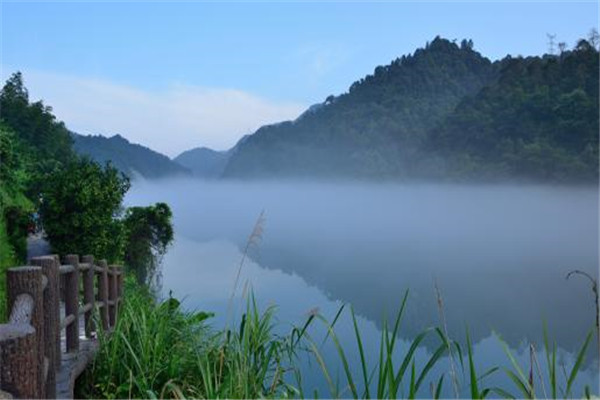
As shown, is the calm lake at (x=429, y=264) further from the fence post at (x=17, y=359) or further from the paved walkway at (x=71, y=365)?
the fence post at (x=17, y=359)

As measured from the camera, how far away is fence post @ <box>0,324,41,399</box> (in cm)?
213

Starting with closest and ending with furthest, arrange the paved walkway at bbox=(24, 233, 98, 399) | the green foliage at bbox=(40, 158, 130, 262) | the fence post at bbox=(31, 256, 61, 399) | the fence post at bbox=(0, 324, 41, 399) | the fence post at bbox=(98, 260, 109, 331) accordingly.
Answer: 1. the fence post at bbox=(0, 324, 41, 399)
2. the fence post at bbox=(31, 256, 61, 399)
3. the paved walkway at bbox=(24, 233, 98, 399)
4. the fence post at bbox=(98, 260, 109, 331)
5. the green foliage at bbox=(40, 158, 130, 262)

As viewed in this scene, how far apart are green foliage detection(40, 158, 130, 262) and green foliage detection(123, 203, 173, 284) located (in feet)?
14.8

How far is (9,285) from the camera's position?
3.00 m

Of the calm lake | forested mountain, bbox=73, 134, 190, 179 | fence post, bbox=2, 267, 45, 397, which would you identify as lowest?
the calm lake

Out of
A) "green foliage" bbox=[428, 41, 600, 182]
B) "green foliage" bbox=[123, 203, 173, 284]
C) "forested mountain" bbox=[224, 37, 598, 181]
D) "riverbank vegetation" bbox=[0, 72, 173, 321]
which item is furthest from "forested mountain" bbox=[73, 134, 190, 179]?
"riverbank vegetation" bbox=[0, 72, 173, 321]

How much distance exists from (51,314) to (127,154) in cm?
15661

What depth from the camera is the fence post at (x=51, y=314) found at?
343cm

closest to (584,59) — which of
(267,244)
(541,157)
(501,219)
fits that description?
(541,157)

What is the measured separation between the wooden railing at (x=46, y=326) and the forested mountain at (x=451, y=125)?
7104 cm

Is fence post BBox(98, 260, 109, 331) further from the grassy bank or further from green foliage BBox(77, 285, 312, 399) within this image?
green foliage BBox(77, 285, 312, 399)

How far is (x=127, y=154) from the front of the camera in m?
155

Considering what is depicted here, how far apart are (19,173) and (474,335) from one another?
4250cm

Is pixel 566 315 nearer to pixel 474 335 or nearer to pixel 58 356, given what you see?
pixel 474 335
